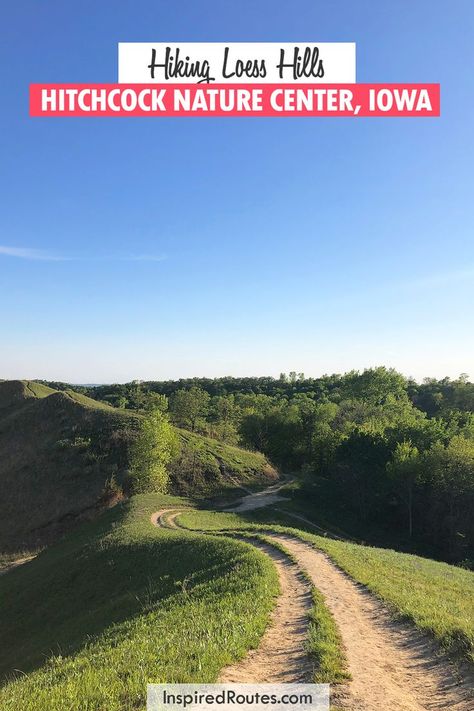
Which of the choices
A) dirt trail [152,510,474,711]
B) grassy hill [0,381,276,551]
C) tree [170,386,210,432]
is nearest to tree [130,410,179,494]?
grassy hill [0,381,276,551]

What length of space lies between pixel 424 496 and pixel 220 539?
138 ft

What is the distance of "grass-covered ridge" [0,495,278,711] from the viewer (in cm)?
976

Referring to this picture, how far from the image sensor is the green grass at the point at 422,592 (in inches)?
498

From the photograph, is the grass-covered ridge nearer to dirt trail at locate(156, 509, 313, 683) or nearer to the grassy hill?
dirt trail at locate(156, 509, 313, 683)

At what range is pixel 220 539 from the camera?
26656 millimetres

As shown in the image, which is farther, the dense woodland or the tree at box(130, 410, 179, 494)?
the tree at box(130, 410, 179, 494)

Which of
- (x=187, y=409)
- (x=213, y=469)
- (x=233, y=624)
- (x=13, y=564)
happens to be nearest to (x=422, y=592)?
(x=233, y=624)

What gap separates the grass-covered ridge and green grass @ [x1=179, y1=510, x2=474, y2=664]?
15.0 feet

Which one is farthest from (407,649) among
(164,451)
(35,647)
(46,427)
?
(46,427)

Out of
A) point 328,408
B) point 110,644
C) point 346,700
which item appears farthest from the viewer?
point 328,408

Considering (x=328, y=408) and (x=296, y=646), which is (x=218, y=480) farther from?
(x=296, y=646)

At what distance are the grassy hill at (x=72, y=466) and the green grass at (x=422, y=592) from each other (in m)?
35.6

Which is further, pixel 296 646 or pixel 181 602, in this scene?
pixel 181 602

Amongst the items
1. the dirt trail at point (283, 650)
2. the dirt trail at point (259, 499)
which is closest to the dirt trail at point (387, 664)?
the dirt trail at point (283, 650)
